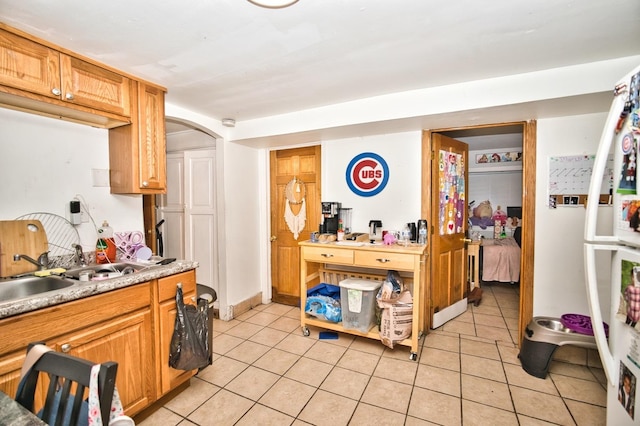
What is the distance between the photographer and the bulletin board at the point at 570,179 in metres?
2.33

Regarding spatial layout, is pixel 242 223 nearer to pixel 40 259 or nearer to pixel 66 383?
pixel 40 259

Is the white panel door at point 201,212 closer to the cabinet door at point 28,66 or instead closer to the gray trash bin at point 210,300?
the gray trash bin at point 210,300

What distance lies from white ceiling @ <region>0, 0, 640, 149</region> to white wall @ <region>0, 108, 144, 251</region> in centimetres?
55

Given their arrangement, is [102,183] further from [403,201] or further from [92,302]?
[403,201]

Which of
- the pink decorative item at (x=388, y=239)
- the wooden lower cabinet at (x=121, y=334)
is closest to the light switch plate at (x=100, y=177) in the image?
the wooden lower cabinet at (x=121, y=334)

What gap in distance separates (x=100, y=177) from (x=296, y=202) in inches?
78.1

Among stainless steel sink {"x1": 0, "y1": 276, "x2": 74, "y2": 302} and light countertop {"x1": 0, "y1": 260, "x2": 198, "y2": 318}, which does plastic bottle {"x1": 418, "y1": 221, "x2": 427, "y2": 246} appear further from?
stainless steel sink {"x1": 0, "y1": 276, "x2": 74, "y2": 302}

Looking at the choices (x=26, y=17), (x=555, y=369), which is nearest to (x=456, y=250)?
(x=555, y=369)

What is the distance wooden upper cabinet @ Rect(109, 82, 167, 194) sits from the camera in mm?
2053

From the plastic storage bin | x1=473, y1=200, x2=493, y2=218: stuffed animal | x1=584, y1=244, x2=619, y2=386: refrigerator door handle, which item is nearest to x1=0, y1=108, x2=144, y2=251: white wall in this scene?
the plastic storage bin

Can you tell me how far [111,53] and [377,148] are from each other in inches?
91.1

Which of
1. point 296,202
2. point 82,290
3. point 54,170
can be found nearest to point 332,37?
point 82,290

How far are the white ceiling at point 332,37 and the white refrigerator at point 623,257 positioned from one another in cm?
56

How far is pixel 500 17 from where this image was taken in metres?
1.44
